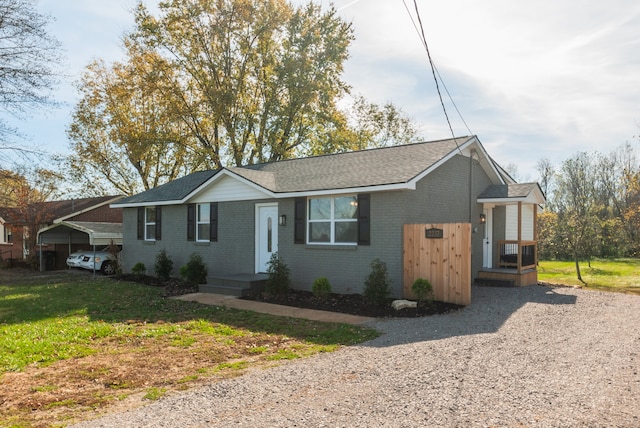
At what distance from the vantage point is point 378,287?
11.0 meters

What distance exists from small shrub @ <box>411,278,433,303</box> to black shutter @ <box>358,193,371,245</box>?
1757mm

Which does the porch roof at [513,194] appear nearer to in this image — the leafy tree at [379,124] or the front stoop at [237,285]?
the front stoop at [237,285]

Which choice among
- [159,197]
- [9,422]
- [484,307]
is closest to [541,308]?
[484,307]

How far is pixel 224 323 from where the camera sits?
9359mm

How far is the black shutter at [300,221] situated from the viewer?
Answer: 13.3 metres

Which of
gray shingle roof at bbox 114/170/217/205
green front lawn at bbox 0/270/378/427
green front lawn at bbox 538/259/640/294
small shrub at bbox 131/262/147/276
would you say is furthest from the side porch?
small shrub at bbox 131/262/147/276

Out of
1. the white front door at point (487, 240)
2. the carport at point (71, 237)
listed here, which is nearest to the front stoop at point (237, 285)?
the white front door at point (487, 240)

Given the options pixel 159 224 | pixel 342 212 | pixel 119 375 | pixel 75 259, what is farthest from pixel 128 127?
pixel 119 375

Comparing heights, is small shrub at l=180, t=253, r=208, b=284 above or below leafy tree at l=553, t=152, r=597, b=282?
below

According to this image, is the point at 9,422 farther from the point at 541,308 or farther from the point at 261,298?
the point at 541,308

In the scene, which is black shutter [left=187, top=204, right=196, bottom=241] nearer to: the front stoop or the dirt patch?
the front stoop

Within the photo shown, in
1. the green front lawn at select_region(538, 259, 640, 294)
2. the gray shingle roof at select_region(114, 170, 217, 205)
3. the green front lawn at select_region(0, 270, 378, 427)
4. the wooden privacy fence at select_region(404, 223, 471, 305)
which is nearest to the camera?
the green front lawn at select_region(0, 270, 378, 427)

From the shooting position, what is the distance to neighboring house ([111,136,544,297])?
11883 mm

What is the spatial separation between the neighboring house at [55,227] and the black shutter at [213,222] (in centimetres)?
693
